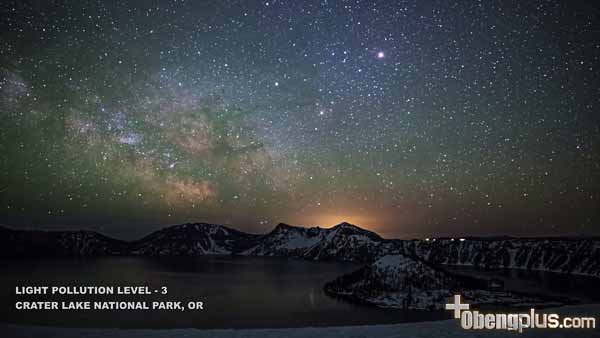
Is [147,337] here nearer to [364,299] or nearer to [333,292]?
[364,299]

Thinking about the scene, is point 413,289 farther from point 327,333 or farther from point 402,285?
point 327,333

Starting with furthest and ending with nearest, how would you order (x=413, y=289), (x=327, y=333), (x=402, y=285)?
(x=402, y=285), (x=413, y=289), (x=327, y=333)

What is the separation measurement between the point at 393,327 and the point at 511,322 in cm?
568

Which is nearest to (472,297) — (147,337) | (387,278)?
(387,278)

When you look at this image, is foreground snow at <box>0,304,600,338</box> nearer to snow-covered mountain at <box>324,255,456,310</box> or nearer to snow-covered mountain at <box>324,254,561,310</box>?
snow-covered mountain at <box>324,254,561,310</box>

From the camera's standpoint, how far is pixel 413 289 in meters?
89.4

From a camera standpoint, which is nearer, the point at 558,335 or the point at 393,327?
the point at 558,335

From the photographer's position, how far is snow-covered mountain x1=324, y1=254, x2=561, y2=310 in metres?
85.8

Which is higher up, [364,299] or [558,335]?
[558,335]

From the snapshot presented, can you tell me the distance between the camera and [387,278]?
96562mm
